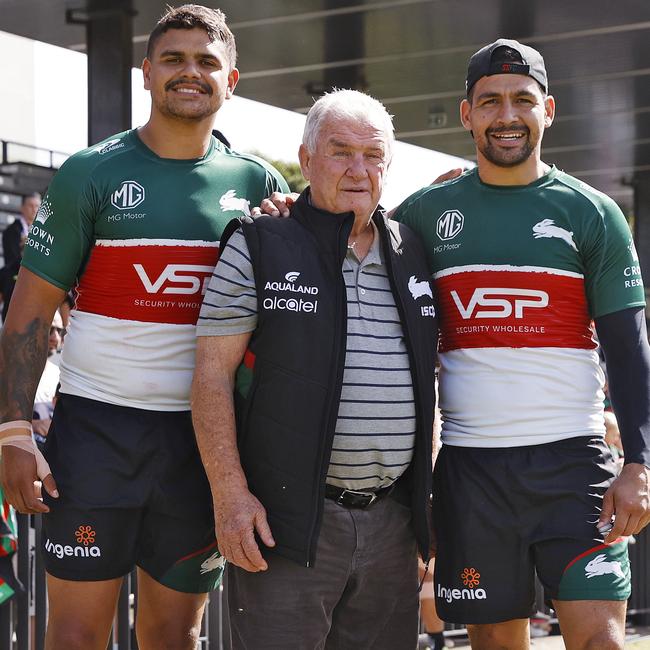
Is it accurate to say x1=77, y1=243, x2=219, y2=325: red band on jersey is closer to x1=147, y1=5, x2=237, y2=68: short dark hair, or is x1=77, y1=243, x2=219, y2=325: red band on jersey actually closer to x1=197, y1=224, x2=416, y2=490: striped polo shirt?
x1=197, y1=224, x2=416, y2=490: striped polo shirt

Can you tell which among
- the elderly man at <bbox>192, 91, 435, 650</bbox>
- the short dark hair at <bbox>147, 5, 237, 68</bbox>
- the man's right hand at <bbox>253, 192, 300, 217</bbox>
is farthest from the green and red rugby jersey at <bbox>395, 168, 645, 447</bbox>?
the short dark hair at <bbox>147, 5, 237, 68</bbox>

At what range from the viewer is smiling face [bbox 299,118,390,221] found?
148 inches

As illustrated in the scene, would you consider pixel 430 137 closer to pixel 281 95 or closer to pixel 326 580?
pixel 281 95

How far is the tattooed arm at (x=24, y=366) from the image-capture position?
397 cm

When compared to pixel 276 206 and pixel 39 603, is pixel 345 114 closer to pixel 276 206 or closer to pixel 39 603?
pixel 276 206

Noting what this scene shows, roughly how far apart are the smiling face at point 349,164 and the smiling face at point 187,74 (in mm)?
558

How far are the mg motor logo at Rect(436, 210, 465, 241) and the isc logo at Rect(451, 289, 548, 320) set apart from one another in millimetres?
242

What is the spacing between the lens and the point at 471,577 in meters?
4.04

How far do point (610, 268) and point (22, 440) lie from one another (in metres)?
2.09

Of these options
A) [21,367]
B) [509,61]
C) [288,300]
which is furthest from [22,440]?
[509,61]

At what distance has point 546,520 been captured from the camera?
3.96 meters

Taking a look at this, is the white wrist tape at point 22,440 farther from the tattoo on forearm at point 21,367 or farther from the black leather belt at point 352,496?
the black leather belt at point 352,496

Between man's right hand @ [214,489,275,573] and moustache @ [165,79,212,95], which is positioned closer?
man's right hand @ [214,489,275,573]

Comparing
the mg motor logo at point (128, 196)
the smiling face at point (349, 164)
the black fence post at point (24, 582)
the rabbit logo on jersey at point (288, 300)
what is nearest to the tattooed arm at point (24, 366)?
the mg motor logo at point (128, 196)
